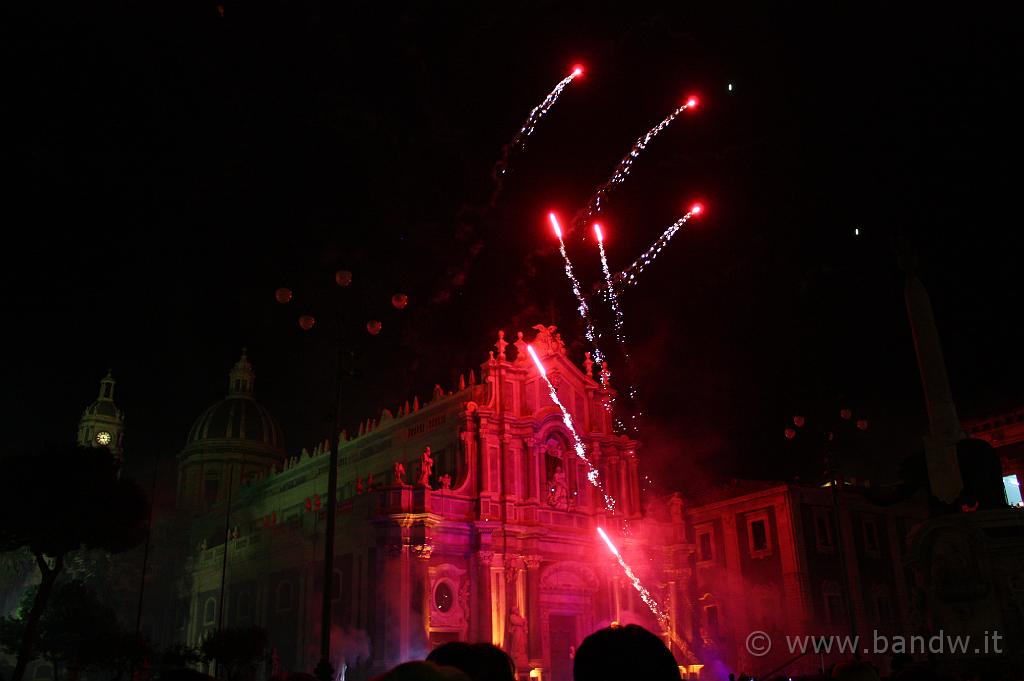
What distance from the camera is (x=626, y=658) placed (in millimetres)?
3486

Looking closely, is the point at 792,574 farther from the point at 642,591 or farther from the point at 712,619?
the point at 642,591

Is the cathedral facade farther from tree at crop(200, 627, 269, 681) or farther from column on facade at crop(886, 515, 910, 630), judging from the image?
column on facade at crop(886, 515, 910, 630)

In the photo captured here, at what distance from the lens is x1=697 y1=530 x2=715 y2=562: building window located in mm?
51250

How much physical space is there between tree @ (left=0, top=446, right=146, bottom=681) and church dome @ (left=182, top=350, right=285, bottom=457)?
44932 mm

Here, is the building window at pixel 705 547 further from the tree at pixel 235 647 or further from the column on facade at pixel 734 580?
the tree at pixel 235 647

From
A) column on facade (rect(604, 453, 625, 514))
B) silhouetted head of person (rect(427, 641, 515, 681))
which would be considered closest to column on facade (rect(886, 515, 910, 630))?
column on facade (rect(604, 453, 625, 514))

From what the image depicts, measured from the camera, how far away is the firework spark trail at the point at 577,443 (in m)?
44.4

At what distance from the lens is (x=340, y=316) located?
1881 centimetres

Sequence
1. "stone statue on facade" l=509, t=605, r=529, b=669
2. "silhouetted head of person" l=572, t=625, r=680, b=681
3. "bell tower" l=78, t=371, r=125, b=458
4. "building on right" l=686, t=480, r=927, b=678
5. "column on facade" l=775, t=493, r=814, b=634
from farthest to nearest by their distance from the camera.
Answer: "bell tower" l=78, t=371, r=125, b=458 → "building on right" l=686, t=480, r=927, b=678 → "column on facade" l=775, t=493, r=814, b=634 → "stone statue on facade" l=509, t=605, r=529, b=669 → "silhouetted head of person" l=572, t=625, r=680, b=681

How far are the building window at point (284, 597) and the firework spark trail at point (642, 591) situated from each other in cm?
1668

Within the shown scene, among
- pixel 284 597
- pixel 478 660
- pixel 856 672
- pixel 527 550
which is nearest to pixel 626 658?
pixel 478 660

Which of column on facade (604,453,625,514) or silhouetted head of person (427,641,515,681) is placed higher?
column on facade (604,453,625,514)
